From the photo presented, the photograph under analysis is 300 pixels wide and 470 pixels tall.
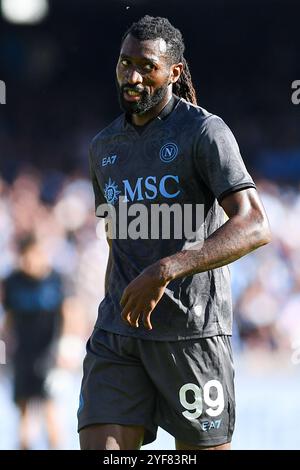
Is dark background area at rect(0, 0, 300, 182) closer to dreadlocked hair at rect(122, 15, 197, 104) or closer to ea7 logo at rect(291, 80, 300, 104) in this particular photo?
ea7 logo at rect(291, 80, 300, 104)

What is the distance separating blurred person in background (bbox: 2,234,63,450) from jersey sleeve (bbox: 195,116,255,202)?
11.4 ft

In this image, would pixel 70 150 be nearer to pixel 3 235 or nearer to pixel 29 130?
pixel 29 130

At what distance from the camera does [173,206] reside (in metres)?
3.52

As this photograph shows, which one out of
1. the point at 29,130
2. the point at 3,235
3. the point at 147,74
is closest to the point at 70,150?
the point at 29,130

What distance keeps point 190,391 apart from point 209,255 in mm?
568

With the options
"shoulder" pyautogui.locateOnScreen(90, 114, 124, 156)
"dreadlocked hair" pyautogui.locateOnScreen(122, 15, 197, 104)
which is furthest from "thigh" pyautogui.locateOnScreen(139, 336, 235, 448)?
"dreadlocked hair" pyautogui.locateOnScreen(122, 15, 197, 104)

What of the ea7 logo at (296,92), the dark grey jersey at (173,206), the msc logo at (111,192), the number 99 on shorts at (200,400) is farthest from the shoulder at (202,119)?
the ea7 logo at (296,92)

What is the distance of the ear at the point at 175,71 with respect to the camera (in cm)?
369

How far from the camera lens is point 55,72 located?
7.60m

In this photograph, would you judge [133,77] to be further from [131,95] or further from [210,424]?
[210,424]

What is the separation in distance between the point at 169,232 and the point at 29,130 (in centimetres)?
426

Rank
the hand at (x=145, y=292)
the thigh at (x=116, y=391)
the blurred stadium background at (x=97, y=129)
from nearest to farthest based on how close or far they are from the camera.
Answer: the hand at (x=145, y=292)
the thigh at (x=116, y=391)
the blurred stadium background at (x=97, y=129)

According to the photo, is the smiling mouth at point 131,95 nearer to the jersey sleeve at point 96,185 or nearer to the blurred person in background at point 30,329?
the jersey sleeve at point 96,185

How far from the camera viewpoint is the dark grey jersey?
349 centimetres
